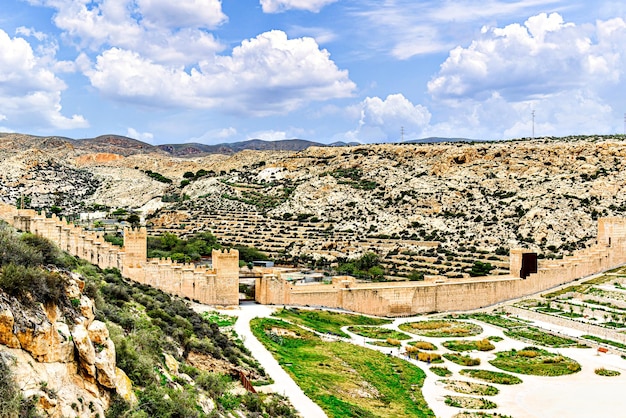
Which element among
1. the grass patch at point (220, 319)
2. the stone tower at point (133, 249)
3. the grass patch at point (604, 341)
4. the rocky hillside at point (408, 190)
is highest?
the rocky hillside at point (408, 190)

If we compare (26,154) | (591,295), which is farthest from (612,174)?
(26,154)

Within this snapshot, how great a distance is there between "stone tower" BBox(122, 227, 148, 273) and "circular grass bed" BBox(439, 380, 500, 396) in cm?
1563

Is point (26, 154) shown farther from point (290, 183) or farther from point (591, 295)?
point (591, 295)

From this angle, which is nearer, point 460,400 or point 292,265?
point 460,400

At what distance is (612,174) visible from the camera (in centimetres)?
6134

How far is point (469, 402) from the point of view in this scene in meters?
21.2

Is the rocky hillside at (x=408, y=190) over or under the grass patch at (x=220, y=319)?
over

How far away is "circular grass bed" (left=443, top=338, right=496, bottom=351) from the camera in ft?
96.0

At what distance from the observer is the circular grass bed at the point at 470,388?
886 inches

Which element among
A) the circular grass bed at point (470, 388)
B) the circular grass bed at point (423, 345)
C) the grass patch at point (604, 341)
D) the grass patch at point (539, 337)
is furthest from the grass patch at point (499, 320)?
the circular grass bed at point (470, 388)

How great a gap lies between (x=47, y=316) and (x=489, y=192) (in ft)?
205

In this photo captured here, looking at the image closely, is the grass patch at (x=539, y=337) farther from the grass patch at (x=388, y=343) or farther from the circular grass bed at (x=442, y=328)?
the grass patch at (x=388, y=343)

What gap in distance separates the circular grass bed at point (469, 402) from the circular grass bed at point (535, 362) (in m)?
5.00

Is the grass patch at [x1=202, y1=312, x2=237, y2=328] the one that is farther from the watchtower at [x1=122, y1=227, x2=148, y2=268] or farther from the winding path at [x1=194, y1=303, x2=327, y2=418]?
the watchtower at [x1=122, y1=227, x2=148, y2=268]
